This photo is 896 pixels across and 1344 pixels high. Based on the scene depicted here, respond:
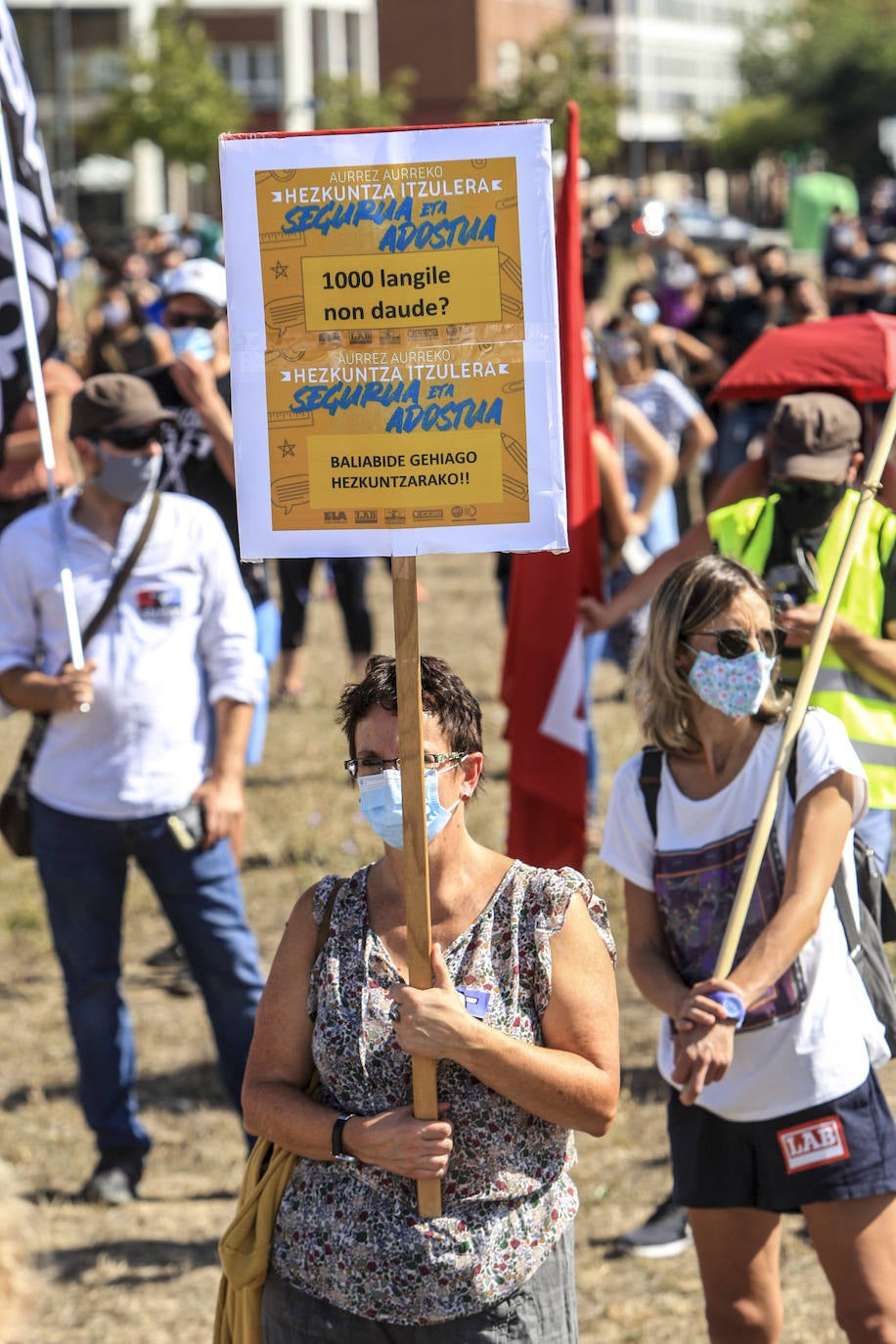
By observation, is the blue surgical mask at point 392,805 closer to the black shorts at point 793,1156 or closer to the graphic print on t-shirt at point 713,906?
the graphic print on t-shirt at point 713,906

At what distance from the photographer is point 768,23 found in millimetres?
81562

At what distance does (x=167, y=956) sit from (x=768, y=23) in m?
82.8

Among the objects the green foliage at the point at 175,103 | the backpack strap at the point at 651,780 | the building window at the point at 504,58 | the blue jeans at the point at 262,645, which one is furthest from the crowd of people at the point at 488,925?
the building window at the point at 504,58

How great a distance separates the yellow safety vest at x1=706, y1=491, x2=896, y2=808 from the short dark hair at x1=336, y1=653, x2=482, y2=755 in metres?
1.28

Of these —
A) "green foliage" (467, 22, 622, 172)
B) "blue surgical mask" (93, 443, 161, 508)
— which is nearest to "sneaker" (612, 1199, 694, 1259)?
"blue surgical mask" (93, 443, 161, 508)

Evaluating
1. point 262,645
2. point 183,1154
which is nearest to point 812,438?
point 262,645

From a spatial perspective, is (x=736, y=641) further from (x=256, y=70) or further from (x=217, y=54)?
(x=256, y=70)

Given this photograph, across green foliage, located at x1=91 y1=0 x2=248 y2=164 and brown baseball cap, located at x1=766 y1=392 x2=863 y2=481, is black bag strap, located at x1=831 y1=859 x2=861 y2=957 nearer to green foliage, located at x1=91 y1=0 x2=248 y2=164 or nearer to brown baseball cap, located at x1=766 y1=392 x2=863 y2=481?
brown baseball cap, located at x1=766 y1=392 x2=863 y2=481

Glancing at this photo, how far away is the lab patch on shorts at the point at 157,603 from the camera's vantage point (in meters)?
4.64

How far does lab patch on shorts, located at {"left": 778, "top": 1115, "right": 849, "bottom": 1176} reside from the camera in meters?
3.15

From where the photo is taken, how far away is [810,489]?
400 cm

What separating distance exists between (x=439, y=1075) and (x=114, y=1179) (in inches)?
97.8

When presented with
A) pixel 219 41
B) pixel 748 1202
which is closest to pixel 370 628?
pixel 748 1202

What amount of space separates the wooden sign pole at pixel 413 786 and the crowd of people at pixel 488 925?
6 cm
